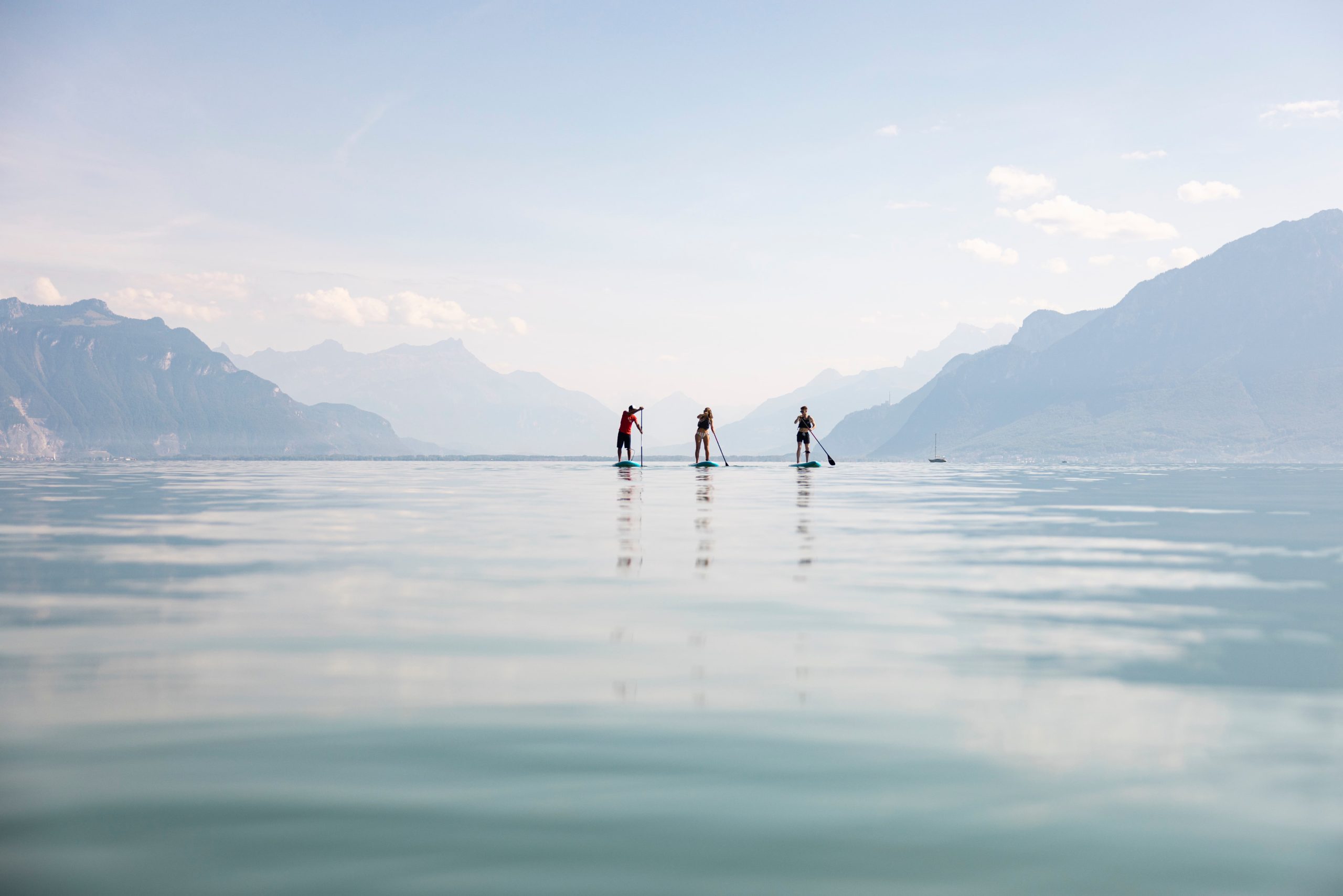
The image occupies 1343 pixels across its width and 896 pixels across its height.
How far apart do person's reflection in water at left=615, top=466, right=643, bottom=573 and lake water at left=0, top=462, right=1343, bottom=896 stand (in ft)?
0.72

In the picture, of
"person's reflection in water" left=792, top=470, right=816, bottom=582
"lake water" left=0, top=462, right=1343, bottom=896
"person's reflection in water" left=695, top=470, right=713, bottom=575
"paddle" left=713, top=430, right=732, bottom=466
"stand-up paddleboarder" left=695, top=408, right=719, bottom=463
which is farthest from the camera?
"stand-up paddleboarder" left=695, top=408, right=719, bottom=463

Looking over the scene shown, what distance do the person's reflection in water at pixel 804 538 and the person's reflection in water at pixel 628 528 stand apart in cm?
196

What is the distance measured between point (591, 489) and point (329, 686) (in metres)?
23.9

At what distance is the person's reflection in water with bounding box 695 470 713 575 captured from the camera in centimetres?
1205

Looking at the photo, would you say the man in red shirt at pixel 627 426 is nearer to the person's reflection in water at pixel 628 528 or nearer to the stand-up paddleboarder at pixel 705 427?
the stand-up paddleboarder at pixel 705 427

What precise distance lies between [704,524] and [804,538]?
2.62 m

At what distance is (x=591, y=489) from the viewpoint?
97.9 ft

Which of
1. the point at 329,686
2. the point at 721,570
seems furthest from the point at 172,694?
the point at 721,570

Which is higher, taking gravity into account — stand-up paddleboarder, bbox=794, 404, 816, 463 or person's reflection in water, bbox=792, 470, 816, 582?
stand-up paddleboarder, bbox=794, 404, 816, 463

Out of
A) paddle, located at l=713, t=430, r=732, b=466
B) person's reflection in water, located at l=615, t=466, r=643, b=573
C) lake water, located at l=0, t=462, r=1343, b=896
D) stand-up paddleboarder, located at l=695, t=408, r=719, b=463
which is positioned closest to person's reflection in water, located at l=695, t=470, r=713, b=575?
lake water, located at l=0, t=462, r=1343, b=896

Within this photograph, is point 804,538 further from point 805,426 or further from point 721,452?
point 805,426

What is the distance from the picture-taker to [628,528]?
1655 centimetres

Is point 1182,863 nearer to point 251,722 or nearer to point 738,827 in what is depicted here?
point 738,827

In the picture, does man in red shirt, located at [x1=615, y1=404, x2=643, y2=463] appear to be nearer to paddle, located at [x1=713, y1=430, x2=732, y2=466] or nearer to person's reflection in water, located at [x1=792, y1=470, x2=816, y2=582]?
paddle, located at [x1=713, y1=430, x2=732, y2=466]
